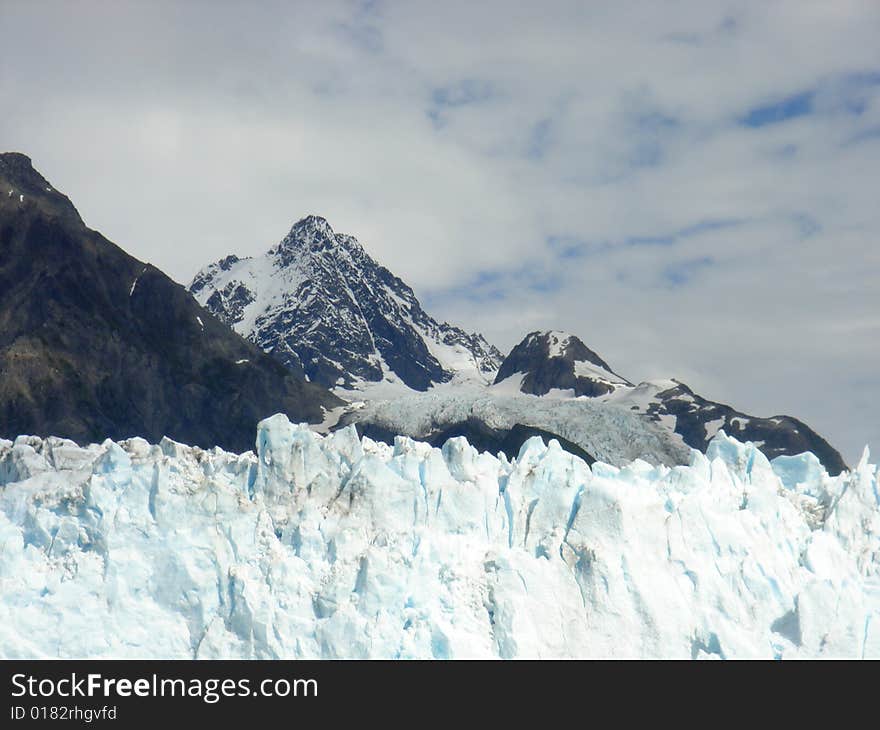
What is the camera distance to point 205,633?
5100 cm

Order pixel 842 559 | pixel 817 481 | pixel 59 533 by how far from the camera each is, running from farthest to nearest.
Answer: pixel 817 481
pixel 842 559
pixel 59 533

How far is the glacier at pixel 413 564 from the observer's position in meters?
51.5

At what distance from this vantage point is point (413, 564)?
2130 inches

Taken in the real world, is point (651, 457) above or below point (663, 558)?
above

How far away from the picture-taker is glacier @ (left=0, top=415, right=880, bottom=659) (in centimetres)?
5147

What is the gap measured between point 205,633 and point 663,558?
62.8 ft
